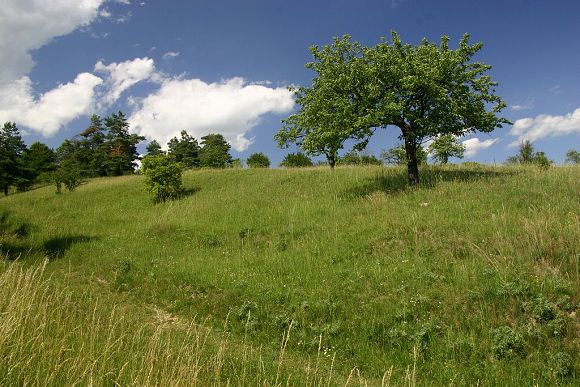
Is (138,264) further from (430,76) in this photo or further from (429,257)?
(430,76)

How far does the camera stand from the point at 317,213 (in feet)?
54.2

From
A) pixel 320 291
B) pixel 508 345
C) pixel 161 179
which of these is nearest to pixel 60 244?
pixel 161 179

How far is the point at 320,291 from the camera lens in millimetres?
9547

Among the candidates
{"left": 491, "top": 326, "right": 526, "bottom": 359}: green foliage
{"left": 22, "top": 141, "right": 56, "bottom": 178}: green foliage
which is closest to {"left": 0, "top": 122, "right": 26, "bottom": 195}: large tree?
{"left": 22, "top": 141, "right": 56, "bottom": 178}: green foliage

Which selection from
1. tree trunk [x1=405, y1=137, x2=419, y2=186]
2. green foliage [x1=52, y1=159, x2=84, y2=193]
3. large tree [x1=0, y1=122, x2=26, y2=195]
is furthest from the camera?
large tree [x1=0, y1=122, x2=26, y2=195]

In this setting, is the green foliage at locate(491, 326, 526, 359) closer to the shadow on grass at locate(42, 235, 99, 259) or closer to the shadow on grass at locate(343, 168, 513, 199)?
the shadow on grass at locate(343, 168, 513, 199)

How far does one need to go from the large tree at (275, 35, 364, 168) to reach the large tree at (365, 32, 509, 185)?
787mm

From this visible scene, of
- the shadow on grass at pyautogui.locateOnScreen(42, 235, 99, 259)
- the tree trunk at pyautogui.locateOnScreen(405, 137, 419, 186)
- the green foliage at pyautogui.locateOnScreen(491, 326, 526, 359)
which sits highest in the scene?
the tree trunk at pyautogui.locateOnScreen(405, 137, 419, 186)

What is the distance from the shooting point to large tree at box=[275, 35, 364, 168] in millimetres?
16875

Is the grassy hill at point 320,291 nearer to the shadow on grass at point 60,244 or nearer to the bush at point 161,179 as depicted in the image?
the shadow on grass at point 60,244

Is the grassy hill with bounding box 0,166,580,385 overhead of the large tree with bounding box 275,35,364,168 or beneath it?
beneath

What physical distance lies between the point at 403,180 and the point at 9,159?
47.8 meters

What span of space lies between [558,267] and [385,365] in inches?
178

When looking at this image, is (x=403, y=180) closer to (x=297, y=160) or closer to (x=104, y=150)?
(x=297, y=160)
